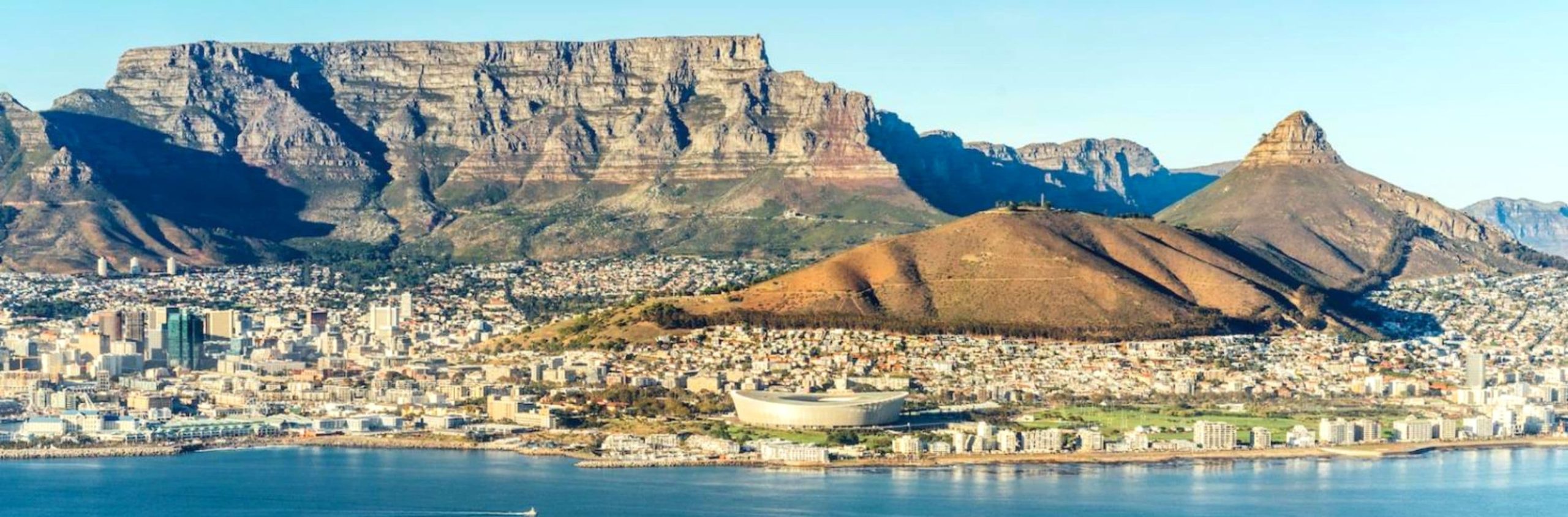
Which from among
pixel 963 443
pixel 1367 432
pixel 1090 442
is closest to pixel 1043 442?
pixel 1090 442

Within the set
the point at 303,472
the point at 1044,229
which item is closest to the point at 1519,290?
the point at 1044,229

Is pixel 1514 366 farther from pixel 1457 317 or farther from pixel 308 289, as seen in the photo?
pixel 308 289

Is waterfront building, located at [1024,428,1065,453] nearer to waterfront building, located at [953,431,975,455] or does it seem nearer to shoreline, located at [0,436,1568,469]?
shoreline, located at [0,436,1568,469]

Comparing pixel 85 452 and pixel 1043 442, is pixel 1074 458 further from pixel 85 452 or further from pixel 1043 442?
pixel 85 452

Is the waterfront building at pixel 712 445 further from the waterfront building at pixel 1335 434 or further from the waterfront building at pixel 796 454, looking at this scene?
the waterfront building at pixel 1335 434

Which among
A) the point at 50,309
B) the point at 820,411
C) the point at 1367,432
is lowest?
the point at 1367,432

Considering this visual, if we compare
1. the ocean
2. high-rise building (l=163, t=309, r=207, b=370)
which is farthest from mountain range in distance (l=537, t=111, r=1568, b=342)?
the ocean
